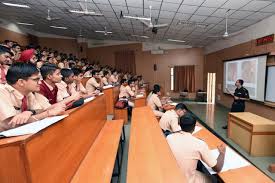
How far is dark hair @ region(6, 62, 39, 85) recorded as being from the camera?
4.56 feet

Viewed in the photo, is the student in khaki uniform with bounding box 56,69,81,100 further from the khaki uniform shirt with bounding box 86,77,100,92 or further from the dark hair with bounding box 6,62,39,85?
the khaki uniform shirt with bounding box 86,77,100,92

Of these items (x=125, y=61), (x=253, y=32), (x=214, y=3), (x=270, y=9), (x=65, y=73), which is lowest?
(x=65, y=73)

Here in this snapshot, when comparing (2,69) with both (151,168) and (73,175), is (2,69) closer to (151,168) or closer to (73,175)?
(73,175)

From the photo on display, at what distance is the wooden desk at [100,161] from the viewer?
186 cm

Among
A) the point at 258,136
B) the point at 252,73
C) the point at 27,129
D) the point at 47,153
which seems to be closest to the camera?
the point at 27,129

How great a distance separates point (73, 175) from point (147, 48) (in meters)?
10.5

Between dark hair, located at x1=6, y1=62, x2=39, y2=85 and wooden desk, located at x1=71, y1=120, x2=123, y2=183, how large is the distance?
41.3 inches

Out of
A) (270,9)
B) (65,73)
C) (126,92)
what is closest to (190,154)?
(65,73)

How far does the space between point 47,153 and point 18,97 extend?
54cm

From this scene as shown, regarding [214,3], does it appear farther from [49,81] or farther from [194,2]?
[49,81]

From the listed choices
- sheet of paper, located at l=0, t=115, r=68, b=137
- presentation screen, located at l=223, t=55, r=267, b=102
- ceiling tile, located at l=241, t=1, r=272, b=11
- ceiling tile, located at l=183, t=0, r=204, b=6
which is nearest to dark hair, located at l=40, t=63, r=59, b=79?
sheet of paper, located at l=0, t=115, r=68, b=137

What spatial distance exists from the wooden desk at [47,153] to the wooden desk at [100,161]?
97 mm

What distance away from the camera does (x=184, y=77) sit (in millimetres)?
11500

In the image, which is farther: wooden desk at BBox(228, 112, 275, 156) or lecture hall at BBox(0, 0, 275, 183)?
wooden desk at BBox(228, 112, 275, 156)
